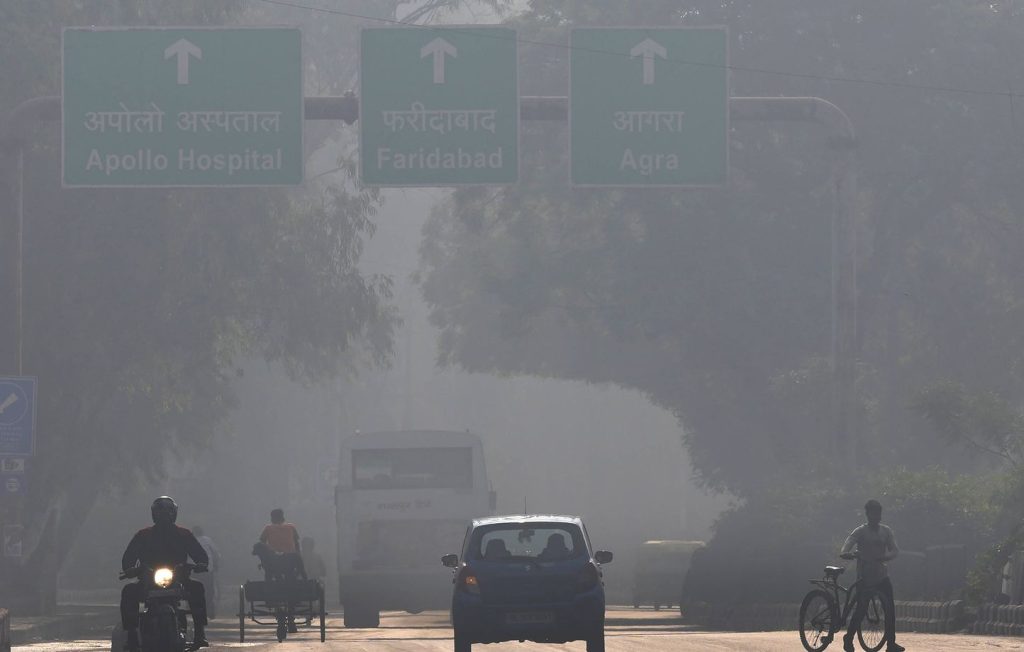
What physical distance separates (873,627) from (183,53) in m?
13.2

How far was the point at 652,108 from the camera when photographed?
26766mm

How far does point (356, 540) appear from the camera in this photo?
35.8 metres

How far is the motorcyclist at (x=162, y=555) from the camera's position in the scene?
46.8 feet

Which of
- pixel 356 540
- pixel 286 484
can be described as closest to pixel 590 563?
pixel 356 540

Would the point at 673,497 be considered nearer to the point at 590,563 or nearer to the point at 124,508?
the point at 124,508

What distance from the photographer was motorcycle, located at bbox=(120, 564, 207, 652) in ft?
45.2

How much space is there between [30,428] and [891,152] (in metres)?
22.9

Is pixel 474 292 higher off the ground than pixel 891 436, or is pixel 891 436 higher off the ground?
pixel 474 292

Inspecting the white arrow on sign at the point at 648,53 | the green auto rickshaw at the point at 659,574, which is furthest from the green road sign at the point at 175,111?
the green auto rickshaw at the point at 659,574

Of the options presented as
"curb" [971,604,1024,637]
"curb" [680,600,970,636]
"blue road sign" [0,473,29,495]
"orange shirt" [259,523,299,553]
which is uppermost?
"blue road sign" [0,473,29,495]

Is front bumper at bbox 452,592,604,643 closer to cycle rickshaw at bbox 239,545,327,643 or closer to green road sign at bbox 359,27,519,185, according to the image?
cycle rickshaw at bbox 239,545,327,643

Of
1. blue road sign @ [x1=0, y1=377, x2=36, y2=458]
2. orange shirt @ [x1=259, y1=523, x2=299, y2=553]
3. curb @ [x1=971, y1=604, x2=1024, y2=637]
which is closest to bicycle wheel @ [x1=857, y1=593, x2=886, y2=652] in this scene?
curb @ [x1=971, y1=604, x2=1024, y2=637]

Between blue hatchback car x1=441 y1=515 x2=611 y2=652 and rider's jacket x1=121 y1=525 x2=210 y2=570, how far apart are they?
13.5 feet

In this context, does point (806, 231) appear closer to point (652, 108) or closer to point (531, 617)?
point (652, 108)
